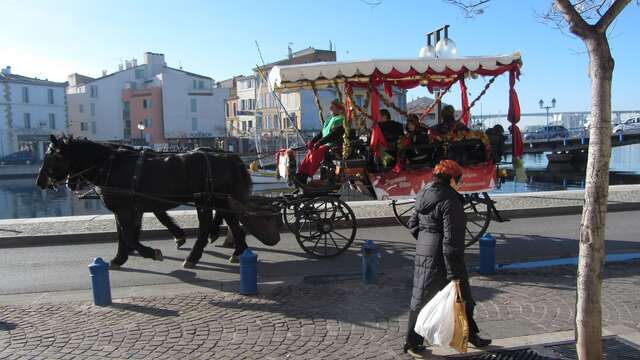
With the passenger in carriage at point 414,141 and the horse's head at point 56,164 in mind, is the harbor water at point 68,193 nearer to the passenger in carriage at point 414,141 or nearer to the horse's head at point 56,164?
the passenger in carriage at point 414,141

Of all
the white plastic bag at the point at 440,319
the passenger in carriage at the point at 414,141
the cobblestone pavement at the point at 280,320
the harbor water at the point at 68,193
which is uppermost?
the passenger in carriage at the point at 414,141

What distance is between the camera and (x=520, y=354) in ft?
14.9

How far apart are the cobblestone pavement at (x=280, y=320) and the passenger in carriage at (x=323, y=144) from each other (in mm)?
2291

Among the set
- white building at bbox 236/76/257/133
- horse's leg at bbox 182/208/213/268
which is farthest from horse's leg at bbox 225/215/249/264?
white building at bbox 236/76/257/133

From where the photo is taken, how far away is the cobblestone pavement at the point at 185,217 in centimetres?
1089

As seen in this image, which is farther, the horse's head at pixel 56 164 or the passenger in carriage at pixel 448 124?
the passenger in carriage at pixel 448 124

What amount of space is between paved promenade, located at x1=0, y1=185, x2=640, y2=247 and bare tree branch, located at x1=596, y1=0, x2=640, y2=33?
820 centimetres

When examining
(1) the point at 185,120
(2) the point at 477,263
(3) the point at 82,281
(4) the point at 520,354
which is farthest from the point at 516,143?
(1) the point at 185,120

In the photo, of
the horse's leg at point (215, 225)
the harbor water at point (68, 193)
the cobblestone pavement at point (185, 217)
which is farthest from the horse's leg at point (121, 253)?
the harbor water at point (68, 193)

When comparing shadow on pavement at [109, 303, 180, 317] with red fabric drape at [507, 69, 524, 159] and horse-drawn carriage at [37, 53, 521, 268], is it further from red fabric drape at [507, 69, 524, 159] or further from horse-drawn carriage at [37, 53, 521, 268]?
red fabric drape at [507, 69, 524, 159]

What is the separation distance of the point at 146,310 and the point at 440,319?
335 centimetres

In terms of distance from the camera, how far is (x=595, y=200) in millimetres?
3717

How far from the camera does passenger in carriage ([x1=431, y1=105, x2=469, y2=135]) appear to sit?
899 cm

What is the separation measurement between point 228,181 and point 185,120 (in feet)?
211
